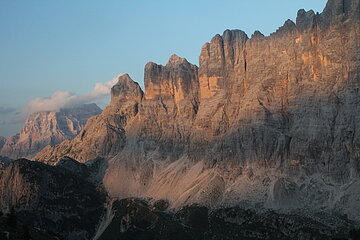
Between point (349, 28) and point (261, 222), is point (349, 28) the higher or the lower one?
the higher one

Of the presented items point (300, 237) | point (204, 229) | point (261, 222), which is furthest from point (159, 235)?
point (300, 237)

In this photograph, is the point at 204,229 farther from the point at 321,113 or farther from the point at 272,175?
the point at 321,113

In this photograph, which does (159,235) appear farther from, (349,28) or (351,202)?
(349,28)

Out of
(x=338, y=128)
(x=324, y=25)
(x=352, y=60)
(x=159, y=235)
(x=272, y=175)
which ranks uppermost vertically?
(x=324, y=25)

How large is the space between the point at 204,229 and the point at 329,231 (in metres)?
44.1

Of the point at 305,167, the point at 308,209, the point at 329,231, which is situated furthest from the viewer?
the point at 305,167

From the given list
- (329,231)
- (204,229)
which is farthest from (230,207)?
(329,231)

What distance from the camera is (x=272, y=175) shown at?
7761 inches

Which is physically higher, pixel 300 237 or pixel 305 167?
pixel 305 167

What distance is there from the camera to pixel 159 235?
7672 inches

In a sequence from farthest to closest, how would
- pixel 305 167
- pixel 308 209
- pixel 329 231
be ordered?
pixel 305 167 < pixel 308 209 < pixel 329 231

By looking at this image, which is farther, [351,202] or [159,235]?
[159,235]

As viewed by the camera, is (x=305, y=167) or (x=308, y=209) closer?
(x=308, y=209)

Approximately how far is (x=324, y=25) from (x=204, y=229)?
82816 millimetres
